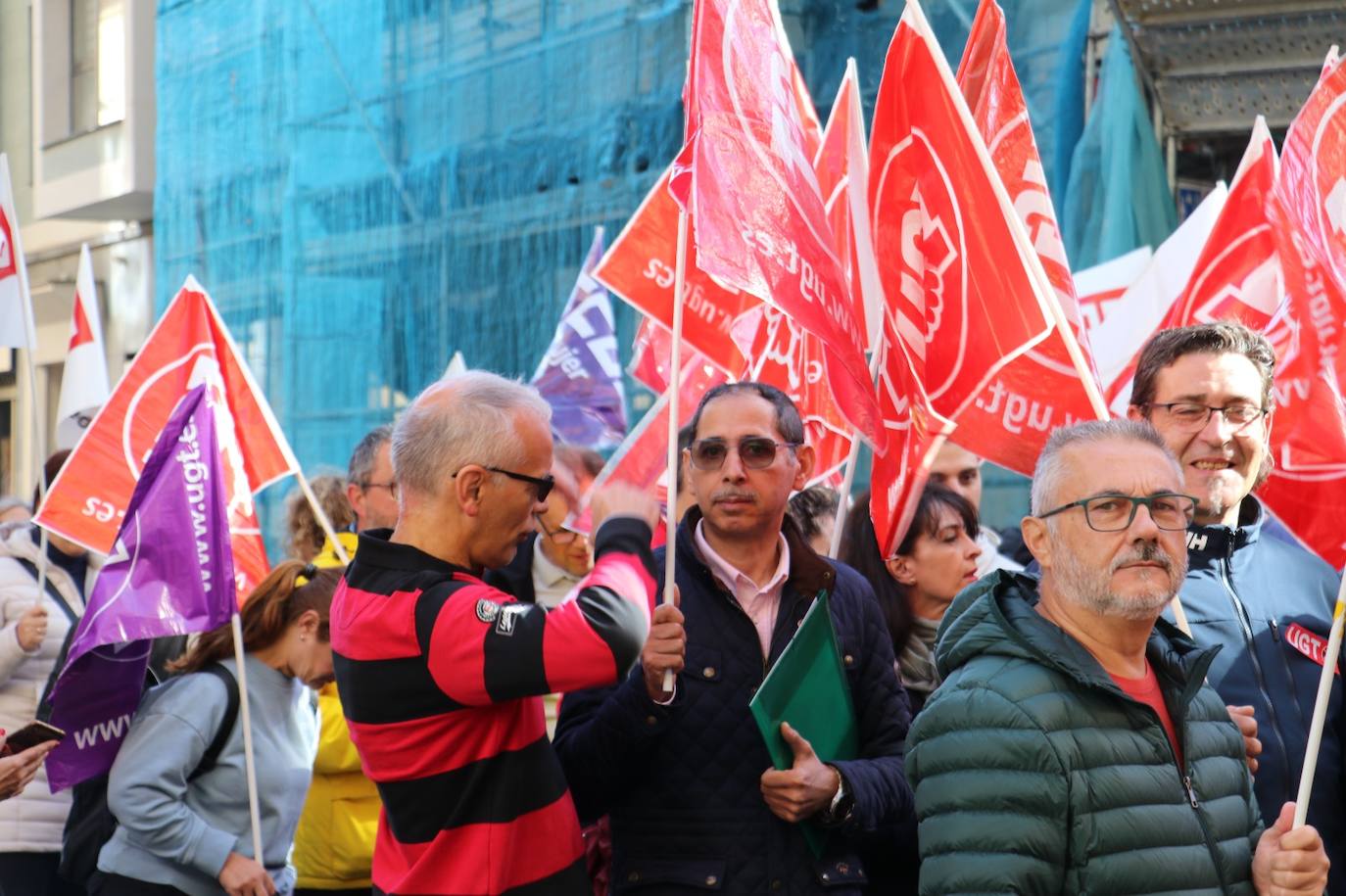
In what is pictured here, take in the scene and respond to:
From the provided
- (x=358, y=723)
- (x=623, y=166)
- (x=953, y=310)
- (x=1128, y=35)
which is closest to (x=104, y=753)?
(x=358, y=723)

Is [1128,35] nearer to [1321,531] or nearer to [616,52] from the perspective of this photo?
[616,52]

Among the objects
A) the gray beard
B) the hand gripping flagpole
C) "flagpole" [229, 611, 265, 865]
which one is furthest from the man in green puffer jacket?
"flagpole" [229, 611, 265, 865]

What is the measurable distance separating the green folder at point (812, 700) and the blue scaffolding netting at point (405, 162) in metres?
7.68

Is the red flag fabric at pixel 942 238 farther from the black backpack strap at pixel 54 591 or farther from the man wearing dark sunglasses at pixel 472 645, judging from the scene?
the black backpack strap at pixel 54 591

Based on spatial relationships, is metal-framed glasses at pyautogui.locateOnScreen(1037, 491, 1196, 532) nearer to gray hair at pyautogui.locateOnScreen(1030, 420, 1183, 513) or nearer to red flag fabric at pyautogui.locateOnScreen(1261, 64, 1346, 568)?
gray hair at pyautogui.locateOnScreen(1030, 420, 1183, 513)

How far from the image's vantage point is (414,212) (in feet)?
48.3

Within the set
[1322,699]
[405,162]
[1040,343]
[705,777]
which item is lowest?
[705,777]

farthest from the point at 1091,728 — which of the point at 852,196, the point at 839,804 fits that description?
the point at 852,196

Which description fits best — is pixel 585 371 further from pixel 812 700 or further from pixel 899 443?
pixel 812 700

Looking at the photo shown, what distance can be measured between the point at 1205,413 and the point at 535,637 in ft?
4.81

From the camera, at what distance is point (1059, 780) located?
258cm

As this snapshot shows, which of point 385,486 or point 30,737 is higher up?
point 385,486

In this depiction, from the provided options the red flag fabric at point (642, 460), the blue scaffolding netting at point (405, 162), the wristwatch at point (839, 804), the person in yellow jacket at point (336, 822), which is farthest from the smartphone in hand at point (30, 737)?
the blue scaffolding netting at point (405, 162)

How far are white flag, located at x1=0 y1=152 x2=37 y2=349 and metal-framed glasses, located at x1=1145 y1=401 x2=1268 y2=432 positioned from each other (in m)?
4.64
